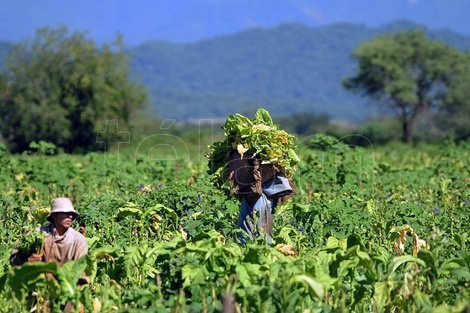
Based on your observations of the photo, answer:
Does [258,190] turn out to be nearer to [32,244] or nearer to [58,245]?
[58,245]

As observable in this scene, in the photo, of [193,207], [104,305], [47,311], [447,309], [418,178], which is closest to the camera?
[447,309]

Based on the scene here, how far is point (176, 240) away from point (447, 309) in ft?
6.71

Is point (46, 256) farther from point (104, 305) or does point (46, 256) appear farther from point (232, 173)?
point (232, 173)

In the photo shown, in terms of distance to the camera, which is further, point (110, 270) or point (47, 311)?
point (110, 270)

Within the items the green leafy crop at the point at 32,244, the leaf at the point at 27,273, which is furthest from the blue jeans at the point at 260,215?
the leaf at the point at 27,273

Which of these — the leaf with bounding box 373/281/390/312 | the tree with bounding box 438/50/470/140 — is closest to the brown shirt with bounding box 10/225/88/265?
the leaf with bounding box 373/281/390/312

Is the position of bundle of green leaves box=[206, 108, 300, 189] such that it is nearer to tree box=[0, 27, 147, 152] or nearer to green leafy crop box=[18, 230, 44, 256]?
green leafy crop box=[18, 230, 44, 256]

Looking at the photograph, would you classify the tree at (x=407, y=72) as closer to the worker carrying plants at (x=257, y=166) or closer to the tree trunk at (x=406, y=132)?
the tree trunk at (x=406, y=132)

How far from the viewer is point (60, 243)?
613cm

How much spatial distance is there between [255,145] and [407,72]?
2305 inches

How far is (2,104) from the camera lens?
4081 cm

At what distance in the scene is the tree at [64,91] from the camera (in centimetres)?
3894

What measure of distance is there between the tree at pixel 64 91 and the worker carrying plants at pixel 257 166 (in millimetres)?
31104

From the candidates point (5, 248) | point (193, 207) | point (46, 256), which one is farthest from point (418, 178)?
point (46, 256)
